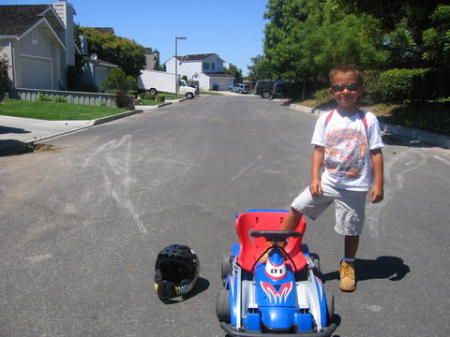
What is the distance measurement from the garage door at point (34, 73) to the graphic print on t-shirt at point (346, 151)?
2668cm

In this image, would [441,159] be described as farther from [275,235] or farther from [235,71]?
[235,71]

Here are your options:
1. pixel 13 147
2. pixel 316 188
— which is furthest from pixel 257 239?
pixel 13 147

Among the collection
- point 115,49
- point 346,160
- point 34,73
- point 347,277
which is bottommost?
point 347,277

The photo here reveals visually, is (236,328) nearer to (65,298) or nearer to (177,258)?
(177,258)

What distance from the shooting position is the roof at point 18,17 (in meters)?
26.5

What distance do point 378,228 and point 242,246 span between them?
7.66 feet

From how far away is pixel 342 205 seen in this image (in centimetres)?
361

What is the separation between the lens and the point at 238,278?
306cm

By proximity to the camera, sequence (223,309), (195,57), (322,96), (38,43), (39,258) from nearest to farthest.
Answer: (223,309)
(39,258)
(322,96)
(38,43)
(195,57)

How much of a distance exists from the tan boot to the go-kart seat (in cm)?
41

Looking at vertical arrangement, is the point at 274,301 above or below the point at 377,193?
below

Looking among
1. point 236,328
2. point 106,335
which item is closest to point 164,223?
point 106,335

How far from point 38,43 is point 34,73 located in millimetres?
1977

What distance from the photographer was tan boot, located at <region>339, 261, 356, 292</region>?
3666 millimetres
